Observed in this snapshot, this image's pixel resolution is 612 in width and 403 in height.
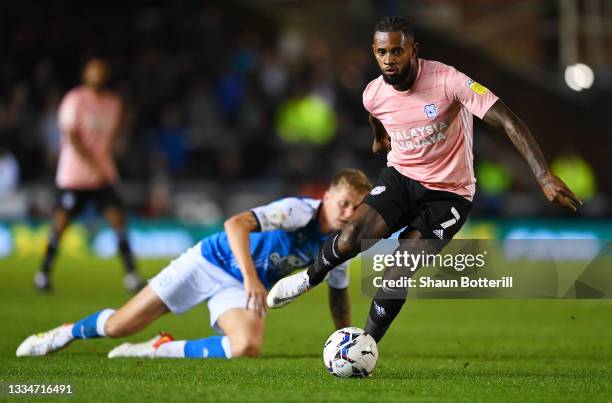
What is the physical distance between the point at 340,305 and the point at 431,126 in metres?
1.57

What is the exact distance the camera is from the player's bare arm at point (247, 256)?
5.97 m

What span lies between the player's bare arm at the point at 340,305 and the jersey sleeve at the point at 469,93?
5.58 ft

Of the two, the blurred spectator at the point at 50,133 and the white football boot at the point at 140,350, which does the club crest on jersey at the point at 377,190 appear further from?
the blurred spectator at the point at 50,133

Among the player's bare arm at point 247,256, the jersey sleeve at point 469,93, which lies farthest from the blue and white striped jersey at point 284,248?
the jersey sleeve at point 469,93

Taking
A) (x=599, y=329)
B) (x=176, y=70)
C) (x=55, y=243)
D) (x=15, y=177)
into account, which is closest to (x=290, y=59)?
(x=176, y=70)

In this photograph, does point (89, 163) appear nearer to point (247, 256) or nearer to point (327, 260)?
point (247, 256)

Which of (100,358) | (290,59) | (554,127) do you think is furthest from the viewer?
(554,127)

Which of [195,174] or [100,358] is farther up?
[100,358]

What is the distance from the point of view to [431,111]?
596 cm

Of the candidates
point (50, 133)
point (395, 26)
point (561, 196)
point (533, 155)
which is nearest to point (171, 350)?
point (395, 26)

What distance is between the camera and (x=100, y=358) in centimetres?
673

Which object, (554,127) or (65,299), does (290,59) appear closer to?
(554,127)

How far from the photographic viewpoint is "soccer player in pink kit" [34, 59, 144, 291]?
11.4m

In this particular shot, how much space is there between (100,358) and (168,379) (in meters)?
1.21
